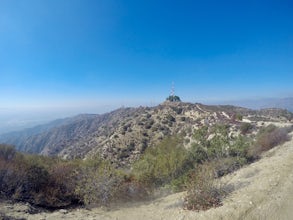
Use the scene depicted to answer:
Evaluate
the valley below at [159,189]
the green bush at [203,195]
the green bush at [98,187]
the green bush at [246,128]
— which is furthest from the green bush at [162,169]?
the green bush at [246,128]

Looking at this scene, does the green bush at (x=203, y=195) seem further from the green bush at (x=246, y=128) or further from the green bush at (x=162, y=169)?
the green bush at (x=246, y=128)

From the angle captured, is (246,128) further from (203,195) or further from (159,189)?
(203,195)

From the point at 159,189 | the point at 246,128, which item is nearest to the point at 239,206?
the point at 159,189

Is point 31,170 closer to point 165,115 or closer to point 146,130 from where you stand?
point 146,130

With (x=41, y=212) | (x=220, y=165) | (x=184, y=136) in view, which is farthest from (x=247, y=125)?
(x=41, y=212)

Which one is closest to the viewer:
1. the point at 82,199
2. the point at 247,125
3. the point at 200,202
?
the point at 200,202

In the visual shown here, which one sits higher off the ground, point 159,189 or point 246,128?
point 246,128

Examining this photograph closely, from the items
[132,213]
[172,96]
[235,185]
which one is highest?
[172,96]

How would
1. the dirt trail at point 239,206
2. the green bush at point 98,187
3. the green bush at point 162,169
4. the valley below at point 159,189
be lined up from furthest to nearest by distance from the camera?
the green bush at point 162,169
the green bush at point 98,187
the valley below at point 159,189
the dirt trail at point 239,206
